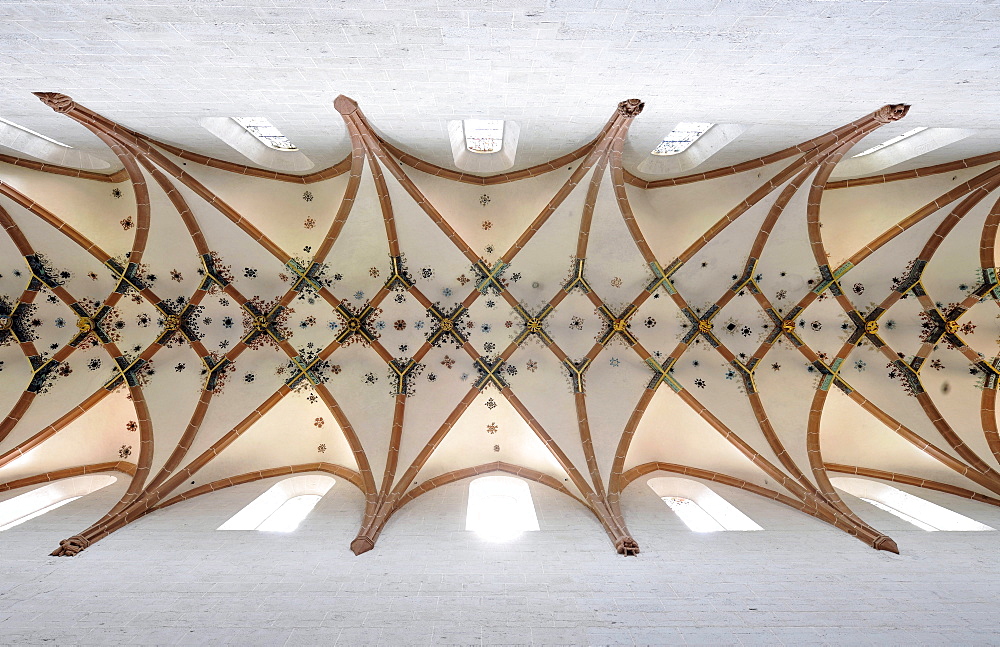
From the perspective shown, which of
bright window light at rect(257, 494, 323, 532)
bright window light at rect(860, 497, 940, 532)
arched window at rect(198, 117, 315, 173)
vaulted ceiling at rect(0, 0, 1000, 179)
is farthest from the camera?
bright window light at rect(257, 494, 323, 532)

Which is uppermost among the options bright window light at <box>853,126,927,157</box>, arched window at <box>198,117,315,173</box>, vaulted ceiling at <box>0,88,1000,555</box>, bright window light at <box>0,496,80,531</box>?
arched window at <box>198,117,315,173</box>

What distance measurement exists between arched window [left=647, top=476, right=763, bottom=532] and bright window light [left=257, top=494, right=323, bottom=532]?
7.66 metres

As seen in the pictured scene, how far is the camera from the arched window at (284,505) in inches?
355

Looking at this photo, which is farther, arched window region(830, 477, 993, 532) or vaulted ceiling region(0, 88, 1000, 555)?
vaulted ceiling region(0, 88, 1000, 555)

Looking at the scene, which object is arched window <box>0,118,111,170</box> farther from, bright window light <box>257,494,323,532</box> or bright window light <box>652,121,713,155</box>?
bright window light <box>652,121,713,155</box>

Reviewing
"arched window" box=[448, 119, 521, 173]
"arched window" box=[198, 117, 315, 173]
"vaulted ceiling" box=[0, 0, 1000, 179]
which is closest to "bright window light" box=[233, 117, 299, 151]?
"arched window" box=[198, 117, 315, 173]

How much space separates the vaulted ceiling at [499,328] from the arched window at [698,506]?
19.3 inches

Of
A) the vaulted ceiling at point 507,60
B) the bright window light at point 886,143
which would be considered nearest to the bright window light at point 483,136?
the vaulted ceiling at point 507,60

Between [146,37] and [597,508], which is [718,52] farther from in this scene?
[597,508]

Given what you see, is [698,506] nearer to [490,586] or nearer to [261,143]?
[490,586]

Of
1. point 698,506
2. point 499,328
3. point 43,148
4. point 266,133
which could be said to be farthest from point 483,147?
point 698,506

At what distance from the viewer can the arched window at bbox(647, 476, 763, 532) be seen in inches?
352

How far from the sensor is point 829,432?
1082 cm

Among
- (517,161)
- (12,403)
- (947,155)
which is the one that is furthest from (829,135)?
(12,403)
